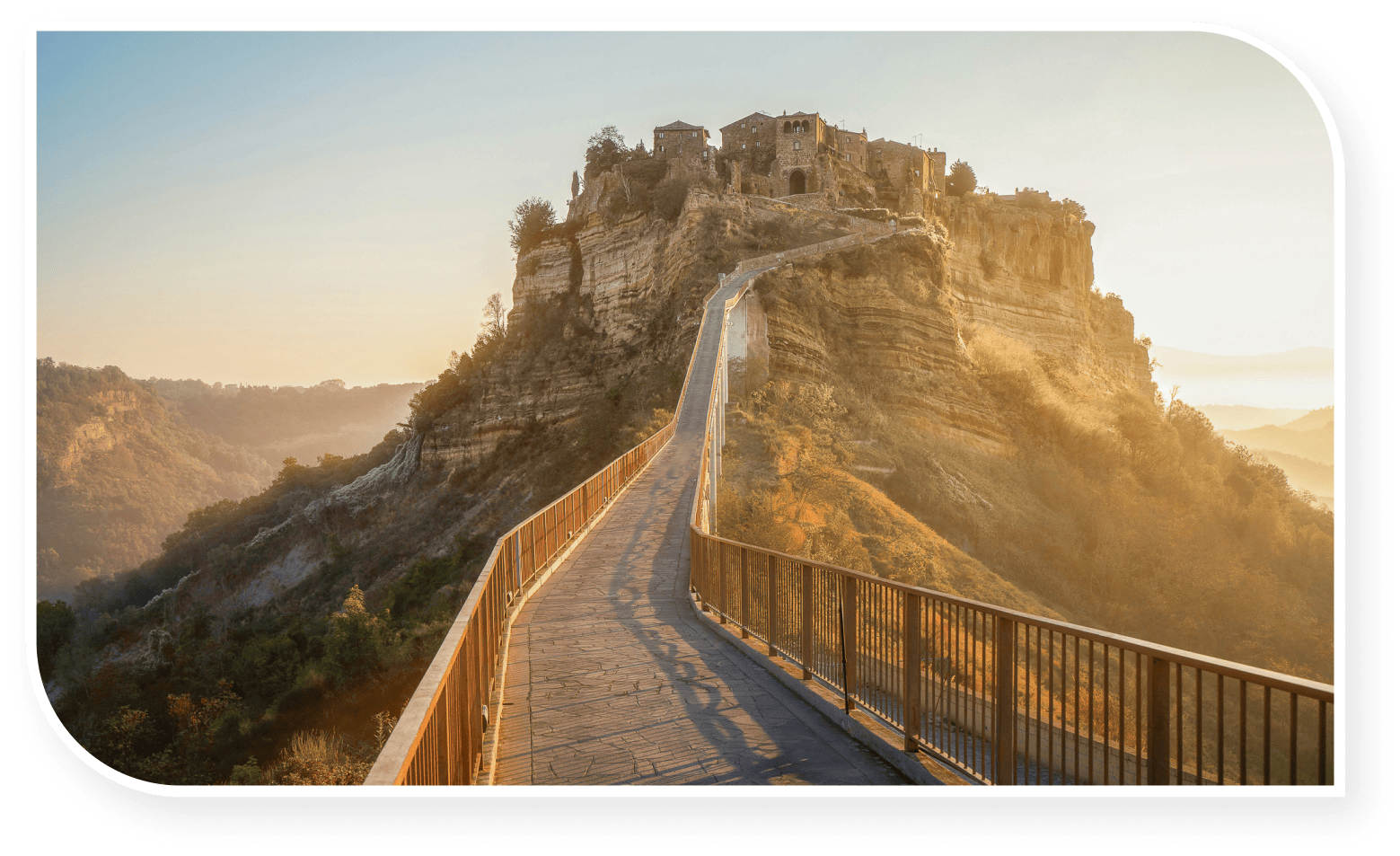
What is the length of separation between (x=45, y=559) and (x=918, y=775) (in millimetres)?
6139

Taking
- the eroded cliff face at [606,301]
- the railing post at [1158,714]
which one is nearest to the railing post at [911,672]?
the railing post at [1158,714]

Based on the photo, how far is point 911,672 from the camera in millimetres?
4594

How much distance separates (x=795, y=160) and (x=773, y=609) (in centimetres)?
5589

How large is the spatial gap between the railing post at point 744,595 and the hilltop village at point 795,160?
4914cm

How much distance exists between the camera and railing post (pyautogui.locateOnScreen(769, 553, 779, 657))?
291 inches

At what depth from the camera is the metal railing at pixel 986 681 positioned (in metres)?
2.76

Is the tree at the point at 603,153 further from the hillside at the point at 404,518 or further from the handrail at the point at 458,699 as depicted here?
the handrail at the point at 458,699

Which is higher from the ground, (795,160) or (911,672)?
(795,160)

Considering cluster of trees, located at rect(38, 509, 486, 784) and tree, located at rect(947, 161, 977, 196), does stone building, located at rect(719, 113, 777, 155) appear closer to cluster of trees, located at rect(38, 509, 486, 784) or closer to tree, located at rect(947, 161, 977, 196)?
tree, located at rect(947, 161, 977, 196)

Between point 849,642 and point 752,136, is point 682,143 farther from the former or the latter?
point 849,642

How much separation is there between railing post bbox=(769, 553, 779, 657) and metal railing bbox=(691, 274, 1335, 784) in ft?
0.06

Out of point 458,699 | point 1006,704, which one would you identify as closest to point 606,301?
point 458,699

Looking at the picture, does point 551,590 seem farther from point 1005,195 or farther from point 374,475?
point 1005,195

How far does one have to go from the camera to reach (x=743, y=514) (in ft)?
72.5
